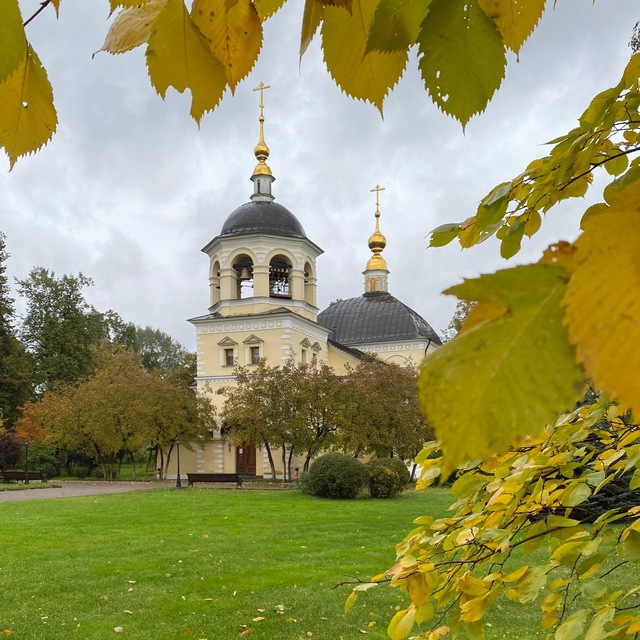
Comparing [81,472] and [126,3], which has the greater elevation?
[126,3]

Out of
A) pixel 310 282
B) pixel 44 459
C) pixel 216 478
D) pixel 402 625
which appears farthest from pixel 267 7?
pixel 44 459

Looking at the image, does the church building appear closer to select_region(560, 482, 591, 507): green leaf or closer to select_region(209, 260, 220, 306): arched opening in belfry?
select_region(209, 260, 220, 306): arched opening in belfry

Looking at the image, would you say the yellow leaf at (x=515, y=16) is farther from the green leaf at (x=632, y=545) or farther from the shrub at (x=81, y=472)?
the shrub at (x=81, y=472)

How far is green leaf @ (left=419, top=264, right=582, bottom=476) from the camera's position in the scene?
246 millimetres

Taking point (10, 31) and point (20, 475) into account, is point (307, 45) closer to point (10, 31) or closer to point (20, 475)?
point (10, 31)

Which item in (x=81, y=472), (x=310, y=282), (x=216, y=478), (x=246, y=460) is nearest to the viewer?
(x=216, y=478)

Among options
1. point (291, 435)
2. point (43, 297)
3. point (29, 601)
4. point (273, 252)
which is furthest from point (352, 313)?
point (29, 601)

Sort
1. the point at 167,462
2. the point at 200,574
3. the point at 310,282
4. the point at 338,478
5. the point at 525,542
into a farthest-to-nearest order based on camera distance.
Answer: the point at 310,282, the point at 167,462, the point at 338,478, the point at 200,574, the point at 525,542

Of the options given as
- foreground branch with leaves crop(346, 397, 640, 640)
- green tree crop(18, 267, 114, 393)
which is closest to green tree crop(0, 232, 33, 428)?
green tree crop(18, 267, 114, 393)

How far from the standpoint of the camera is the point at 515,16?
0.62 meters

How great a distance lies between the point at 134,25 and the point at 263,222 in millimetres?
26105

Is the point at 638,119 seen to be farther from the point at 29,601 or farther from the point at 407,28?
the point at 29,601

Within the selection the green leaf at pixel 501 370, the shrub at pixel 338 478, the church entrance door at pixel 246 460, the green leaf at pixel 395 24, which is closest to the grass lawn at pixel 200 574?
the shrub at pixel 338 478

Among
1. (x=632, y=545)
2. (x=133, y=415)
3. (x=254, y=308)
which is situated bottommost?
(x=632, y=545)
